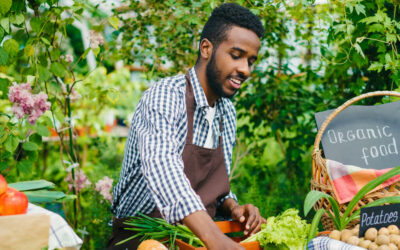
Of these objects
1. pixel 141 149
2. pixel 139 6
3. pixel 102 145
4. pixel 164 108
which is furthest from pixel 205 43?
pixel 102 145

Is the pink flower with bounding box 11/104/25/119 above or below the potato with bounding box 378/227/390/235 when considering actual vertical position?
above

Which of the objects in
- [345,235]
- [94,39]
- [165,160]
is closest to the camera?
[345,235]

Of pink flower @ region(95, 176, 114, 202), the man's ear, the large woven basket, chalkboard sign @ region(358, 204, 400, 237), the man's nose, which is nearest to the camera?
chalkboard sign @ region(358, 204, 400, 237)

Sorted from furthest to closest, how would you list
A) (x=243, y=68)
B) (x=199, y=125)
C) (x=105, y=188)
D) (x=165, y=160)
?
(x=105, y=188) → (x=199, y=125) → (x=243, y=68) → (x=165, y=160)

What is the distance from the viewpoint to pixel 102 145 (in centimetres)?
386

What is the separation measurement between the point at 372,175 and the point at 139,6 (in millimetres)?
2253

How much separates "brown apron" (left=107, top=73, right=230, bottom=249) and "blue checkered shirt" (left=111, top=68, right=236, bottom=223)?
1.3 inches

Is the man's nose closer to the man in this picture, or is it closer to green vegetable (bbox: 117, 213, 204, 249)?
the man

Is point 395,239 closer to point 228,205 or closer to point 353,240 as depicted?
point 353,240

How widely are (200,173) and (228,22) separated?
2.25 ft

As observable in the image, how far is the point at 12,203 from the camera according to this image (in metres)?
1.38

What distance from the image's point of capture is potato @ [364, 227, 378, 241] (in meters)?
1.44

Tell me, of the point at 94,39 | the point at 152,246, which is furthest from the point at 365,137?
the point at 94,39

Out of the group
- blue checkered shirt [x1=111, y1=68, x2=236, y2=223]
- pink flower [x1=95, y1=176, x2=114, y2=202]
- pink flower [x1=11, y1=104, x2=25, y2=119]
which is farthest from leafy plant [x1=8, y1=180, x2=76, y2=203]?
pink flower [x1=95, y1=176, x2=114, y2=202]
